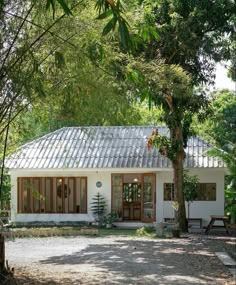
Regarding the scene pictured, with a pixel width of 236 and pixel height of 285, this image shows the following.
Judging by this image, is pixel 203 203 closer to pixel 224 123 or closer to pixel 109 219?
pixel 109 219

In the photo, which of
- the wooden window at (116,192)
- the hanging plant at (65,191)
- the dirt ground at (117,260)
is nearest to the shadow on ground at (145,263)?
the dirt ground at (117,260)

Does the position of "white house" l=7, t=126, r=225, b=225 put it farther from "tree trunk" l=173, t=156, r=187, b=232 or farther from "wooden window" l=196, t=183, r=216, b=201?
"tree trunk" l=173, t=156, r=187, b=232

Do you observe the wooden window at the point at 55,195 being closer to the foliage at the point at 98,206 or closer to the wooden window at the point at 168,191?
the foliage at the point at 98,206

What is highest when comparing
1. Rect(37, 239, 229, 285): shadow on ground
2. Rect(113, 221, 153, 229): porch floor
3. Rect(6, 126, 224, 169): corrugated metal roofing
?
Rect(6, 126, 224, 169): corrugated metal roofing

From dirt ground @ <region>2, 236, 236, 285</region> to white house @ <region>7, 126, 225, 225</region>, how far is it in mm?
5666

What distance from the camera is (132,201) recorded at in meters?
25.6

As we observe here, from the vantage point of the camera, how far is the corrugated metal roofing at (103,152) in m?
24.7

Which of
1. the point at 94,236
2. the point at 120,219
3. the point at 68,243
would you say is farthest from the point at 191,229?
the point at 68,243

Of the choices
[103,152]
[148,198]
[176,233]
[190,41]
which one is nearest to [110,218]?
[148,198]

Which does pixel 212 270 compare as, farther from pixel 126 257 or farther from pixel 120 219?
pixel 120 219

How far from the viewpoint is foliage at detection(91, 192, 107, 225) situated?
977 inches

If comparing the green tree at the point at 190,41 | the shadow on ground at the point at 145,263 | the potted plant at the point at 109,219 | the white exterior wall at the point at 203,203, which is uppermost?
the green tree at the point at 190,41

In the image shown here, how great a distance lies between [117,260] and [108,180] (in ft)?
40.7

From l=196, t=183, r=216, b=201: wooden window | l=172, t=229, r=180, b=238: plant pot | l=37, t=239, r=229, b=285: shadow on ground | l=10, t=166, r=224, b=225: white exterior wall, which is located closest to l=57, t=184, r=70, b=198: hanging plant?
l=10, t=166, r=224, b=225: white exterior wall
